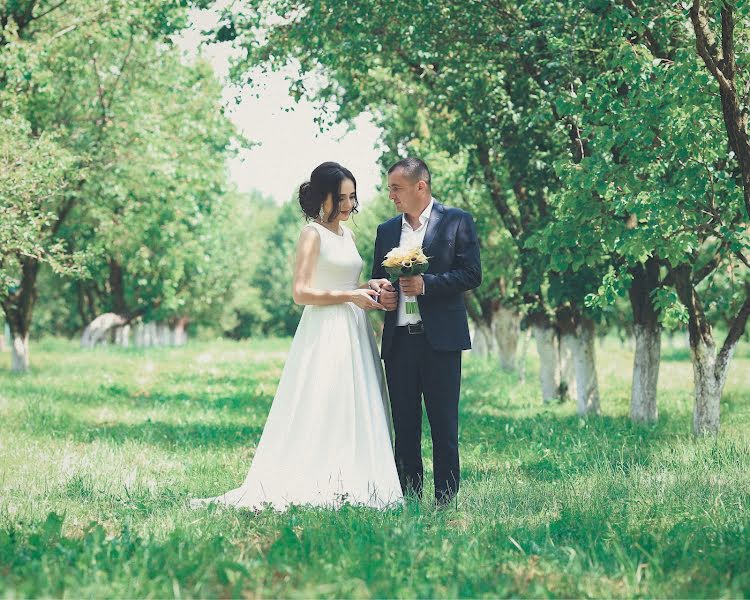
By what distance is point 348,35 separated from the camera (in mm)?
11852

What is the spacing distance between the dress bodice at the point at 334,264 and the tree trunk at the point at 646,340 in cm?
650

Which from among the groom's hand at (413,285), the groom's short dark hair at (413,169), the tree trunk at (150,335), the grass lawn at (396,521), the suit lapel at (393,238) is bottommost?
the tree trunk at (150,335)

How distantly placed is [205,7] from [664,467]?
8.47 meters

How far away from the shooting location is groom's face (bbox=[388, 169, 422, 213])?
6844mm

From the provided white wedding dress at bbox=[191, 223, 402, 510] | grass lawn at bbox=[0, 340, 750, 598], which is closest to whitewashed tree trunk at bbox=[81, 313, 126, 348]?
grass lawn at bbox=[0, 340, 750, 598]

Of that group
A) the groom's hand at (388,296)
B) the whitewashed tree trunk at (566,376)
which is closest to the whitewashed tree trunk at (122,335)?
the whitewashed tree trunk at (566,376)

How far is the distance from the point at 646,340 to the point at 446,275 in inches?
268

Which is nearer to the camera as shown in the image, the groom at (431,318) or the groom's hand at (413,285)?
the groom's hand at (413,285)

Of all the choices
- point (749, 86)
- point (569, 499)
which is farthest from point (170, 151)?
point (569, 499)

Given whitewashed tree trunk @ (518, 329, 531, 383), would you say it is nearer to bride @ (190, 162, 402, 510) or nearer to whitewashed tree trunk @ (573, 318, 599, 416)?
whitewashed tree trunk @ (573, 318, 599, 416)

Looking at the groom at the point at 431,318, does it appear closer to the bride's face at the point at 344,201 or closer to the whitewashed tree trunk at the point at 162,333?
the bride's face at the point at 344,201

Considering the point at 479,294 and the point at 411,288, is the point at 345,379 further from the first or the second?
the point at 479,294

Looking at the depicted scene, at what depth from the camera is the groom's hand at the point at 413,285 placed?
6621 mm

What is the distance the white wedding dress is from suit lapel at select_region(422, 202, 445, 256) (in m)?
0.64
